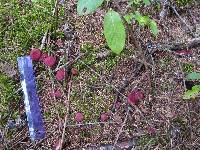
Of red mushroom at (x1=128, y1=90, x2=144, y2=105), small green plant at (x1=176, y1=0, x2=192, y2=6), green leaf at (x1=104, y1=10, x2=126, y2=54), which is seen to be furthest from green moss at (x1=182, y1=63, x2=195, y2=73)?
green leaf at (x1=104, y1=10, x2=126, y2=54)

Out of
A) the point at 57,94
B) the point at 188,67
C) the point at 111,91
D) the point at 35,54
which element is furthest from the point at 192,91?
the point at 35,54

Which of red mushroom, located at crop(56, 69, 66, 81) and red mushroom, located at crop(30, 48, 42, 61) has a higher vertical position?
red mushroom, located at crop(30, 48, 42, 61)

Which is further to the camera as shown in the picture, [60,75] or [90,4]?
[60,75]

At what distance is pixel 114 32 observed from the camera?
156cm

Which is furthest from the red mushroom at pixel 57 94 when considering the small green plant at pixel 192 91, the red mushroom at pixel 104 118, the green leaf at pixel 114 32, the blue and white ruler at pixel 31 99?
the green leaf at pixel 114 32

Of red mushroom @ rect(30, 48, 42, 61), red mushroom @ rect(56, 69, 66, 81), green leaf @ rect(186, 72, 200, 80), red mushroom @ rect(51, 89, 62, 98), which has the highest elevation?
red mushroom @ rect(30, 48, 42, 61)

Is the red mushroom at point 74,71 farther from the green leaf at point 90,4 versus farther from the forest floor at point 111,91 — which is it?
the green leaf at point 90,4

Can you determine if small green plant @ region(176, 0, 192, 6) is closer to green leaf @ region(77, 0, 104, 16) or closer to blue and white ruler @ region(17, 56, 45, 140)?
blue and white ruler @ region(17, 56, 45, 140)

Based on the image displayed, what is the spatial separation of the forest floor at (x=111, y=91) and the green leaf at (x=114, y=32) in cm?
83

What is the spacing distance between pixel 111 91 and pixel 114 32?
0.97 m

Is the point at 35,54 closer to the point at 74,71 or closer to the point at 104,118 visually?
the point at 74,71

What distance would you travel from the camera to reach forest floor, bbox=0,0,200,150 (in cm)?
228

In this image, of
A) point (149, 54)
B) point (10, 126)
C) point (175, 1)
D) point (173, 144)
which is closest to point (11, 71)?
point (10, 126)

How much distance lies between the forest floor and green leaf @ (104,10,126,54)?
0.83 metres
